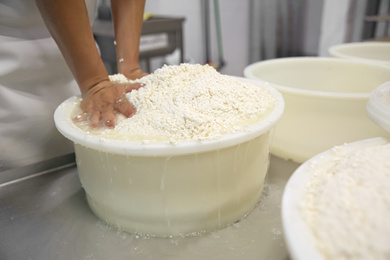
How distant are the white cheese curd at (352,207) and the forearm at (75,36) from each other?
0.53m

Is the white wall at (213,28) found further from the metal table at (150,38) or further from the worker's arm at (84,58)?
the worker's arm at (84,58)

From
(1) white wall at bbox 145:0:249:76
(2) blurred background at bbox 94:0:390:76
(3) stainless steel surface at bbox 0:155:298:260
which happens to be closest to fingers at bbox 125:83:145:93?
(3) stainless steel surface at bbox 0:155:298:260

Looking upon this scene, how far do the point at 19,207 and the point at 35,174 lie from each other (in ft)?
0.47

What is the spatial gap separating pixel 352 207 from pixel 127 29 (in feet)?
2.49

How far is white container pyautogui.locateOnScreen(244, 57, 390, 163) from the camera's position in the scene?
2.43 ft

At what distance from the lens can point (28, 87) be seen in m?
0.89

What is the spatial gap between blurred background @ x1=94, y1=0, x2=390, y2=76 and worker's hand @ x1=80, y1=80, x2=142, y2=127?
5.08 feet

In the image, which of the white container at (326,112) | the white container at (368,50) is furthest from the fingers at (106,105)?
the white container at (368,50)

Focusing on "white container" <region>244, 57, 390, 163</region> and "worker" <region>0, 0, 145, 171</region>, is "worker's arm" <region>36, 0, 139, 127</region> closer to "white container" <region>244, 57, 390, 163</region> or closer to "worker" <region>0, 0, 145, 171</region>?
"worker" <region>0, 0, 145, 171</region>

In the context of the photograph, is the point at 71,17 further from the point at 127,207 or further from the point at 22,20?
the point at 127,207

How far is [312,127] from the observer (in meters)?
0.79

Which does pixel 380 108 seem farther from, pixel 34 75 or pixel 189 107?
pixel 34 75

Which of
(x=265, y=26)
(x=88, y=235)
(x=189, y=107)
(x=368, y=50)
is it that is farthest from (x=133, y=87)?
(x=265, y=26)

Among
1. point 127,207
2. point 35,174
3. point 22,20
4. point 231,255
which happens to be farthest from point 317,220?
point 22,20
